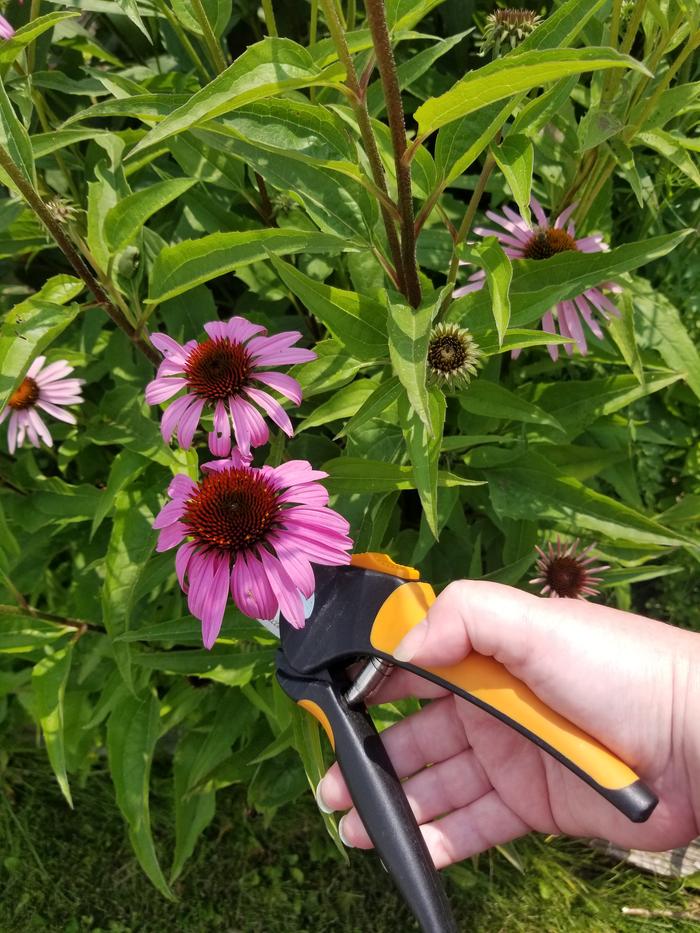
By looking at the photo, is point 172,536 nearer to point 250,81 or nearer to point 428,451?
point 428,451

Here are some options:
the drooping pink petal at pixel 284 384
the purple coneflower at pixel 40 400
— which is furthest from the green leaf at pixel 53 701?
the drooping pink petal at pixel 284 384

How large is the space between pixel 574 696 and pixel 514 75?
693mm

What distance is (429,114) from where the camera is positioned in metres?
0.72

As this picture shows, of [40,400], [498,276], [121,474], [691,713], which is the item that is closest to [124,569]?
[121,474]

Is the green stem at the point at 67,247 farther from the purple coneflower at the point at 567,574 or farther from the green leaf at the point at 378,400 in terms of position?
the purple coneflower at the point at 567,574

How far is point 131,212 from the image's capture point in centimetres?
102

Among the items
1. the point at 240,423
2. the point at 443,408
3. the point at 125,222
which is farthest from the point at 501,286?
the point at 125,222

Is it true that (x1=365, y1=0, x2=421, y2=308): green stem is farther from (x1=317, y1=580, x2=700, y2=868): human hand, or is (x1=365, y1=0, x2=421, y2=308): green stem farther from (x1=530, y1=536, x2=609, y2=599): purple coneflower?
(x1=530, y1=536, x2=609, y2=599): purple coneflower

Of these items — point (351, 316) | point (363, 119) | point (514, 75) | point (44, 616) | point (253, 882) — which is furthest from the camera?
point (253, 882)

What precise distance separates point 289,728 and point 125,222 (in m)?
0.81

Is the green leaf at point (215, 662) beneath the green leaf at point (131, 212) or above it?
beneath

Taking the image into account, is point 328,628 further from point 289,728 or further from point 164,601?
point 164,601

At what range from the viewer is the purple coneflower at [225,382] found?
1.04 metres

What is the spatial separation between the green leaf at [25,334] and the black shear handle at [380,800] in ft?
1.71
